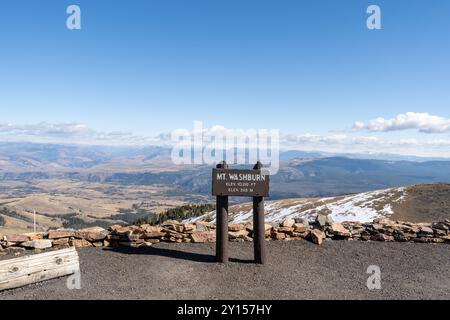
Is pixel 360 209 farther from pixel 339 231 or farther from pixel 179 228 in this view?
pixel 179 228

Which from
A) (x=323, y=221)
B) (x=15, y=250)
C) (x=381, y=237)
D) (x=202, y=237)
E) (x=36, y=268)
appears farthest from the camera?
(x=323, y=221)

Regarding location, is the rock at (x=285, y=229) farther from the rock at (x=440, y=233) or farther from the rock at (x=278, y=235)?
the rock at (x=440, y=233)

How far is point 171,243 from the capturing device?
16125 mm

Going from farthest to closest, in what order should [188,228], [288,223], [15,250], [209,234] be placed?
1. [288,223]
2. [188,228]
3. [209,234]
4. [15,250]

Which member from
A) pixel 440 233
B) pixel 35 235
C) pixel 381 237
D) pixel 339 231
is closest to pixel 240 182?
pixel 339 231

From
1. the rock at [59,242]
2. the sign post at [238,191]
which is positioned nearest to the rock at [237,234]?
the sign post at [238,191]

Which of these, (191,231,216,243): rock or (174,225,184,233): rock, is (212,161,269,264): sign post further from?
(174,225,184,233): rock

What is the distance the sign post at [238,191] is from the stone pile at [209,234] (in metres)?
2.71

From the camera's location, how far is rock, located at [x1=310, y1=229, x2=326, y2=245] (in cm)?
1605

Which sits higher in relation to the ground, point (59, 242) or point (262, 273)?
point (59, 242)

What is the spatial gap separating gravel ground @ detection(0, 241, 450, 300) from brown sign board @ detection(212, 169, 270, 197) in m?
2.79

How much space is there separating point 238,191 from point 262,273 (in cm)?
318

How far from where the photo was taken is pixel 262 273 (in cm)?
1284
